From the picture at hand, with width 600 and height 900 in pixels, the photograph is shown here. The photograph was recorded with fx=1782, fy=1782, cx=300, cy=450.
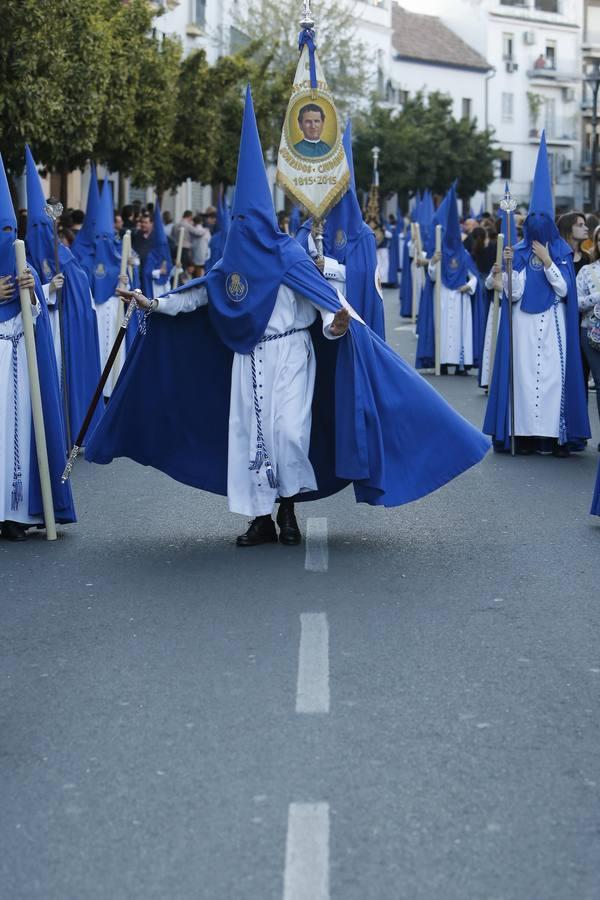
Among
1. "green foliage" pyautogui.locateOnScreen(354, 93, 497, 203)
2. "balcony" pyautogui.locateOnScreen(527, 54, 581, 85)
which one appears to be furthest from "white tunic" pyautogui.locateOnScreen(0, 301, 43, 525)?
"balcony" pyautogui.locateOnScreen(527, 54, 581, 85)

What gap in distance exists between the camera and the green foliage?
72688 mm

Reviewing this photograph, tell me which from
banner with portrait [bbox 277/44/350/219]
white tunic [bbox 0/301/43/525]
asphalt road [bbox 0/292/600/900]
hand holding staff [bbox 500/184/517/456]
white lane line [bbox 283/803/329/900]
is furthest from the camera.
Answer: hand holding staff [bbox 500/184/517/456]

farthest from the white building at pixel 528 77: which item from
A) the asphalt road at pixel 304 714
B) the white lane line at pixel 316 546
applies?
the asphalt road at pixel 304 714

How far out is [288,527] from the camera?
9430mm

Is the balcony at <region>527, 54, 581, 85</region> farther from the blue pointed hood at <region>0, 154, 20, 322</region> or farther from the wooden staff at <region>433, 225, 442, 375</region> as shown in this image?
the blue pointed hood at <region>0, 154, 20, 322</region>

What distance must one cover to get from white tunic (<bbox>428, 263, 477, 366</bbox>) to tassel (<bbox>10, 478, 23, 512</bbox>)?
13.3m

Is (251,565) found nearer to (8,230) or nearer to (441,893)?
(8,230)

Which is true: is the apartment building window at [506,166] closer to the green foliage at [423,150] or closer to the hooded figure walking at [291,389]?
the green foliage at [423,150]

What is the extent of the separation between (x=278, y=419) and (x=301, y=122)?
3.88m

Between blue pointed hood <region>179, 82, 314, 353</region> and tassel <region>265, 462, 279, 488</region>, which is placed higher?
blue pointed hood <region>179, 82, 314, 353</region>

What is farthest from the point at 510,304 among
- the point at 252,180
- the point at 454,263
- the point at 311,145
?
the point at 454,263

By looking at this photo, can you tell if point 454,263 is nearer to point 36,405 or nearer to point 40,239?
point 40,239

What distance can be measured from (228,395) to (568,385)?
16.4ft

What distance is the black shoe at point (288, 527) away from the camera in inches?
371
